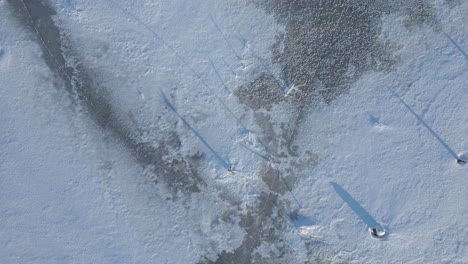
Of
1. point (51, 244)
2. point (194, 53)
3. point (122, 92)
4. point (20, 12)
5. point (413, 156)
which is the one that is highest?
point (20, 12)

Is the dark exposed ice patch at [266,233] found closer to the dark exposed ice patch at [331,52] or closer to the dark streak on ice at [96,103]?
the dark streak on ice at [96,103]

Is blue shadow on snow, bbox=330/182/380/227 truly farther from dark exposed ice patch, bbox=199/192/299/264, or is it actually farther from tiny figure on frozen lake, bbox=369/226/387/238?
dark exposed ice patch, bbox=199/192/299/264

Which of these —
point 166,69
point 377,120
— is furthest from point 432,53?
point 166,69

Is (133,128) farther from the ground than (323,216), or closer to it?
farther from the ground

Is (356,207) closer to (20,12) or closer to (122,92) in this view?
(122,92)

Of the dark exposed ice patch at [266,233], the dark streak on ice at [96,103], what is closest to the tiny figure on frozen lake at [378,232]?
the dark exposed ice patch at [266,233]

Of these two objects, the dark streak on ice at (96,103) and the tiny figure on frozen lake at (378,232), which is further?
the dark streak on ice at (96,103)
